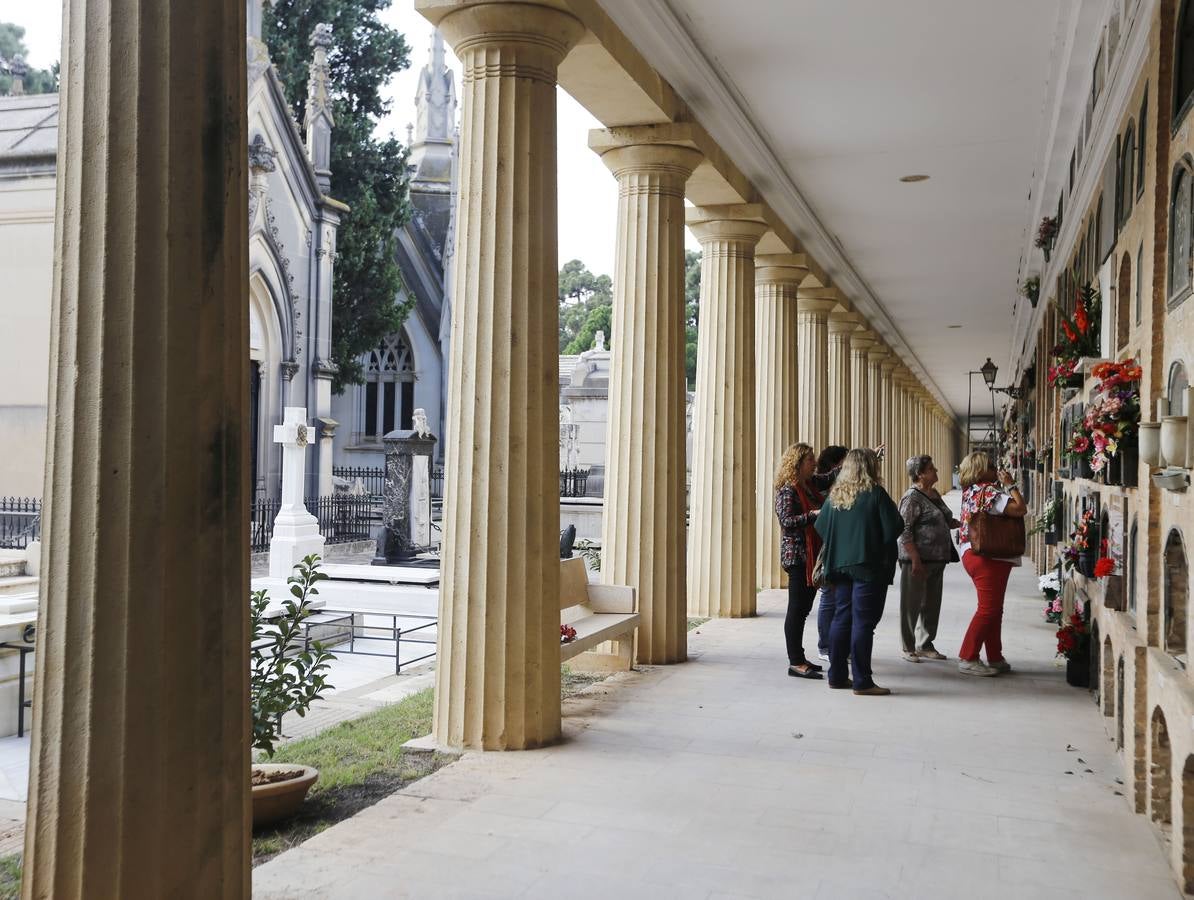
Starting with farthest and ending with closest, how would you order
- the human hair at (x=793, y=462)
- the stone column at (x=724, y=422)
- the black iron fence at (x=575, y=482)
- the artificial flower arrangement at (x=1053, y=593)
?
the black iron fence at (x=575, y=482)
the stone column at (x=724, y=422)
the artificial flower arrangement at (x=1053, y=593)
the human hair at (x=793, y=462)

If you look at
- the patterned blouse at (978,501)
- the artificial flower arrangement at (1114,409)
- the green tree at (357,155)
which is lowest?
the patterned blouse at (978,501)

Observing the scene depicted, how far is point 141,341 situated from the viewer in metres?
2.72

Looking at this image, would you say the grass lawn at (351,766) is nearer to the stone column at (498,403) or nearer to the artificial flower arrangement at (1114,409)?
the stone column at (498,403)

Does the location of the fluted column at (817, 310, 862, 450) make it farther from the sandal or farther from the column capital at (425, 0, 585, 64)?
the column capital at (425, 0, 585, 64)

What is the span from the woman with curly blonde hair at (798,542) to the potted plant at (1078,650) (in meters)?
1.68

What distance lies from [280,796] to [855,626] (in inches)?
155

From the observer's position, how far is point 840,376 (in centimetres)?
1844

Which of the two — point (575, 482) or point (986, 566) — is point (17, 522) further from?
point (986, 566)

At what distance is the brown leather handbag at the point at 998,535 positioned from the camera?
7.84 meters

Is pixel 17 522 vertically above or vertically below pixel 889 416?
below

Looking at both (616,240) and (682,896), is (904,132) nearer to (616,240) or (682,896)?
(616,240)

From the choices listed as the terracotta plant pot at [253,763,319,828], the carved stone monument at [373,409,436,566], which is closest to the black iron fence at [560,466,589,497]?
the carved stone monument at [373,409,436,566]

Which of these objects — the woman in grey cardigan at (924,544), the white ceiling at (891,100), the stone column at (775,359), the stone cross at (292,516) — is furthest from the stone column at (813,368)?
the stone cross at (292,516)

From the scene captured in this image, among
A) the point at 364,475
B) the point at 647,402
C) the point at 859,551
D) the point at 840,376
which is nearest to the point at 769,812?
the point at 859,551
